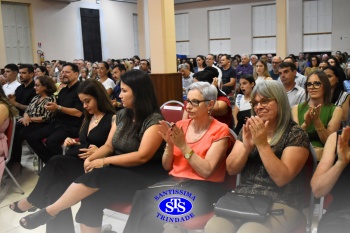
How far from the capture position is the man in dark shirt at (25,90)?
15.9ft

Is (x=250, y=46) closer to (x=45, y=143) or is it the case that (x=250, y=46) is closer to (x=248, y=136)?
(x=45, y=143)

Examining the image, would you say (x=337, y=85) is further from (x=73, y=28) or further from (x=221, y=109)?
(x=73, y=28)

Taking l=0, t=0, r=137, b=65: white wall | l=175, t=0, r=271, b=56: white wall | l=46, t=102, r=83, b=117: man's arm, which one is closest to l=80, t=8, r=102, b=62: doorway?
l=0, t=0, r=137, b=65: white wall

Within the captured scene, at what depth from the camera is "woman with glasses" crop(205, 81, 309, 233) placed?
5.71ft

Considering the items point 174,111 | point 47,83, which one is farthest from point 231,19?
point 174,111

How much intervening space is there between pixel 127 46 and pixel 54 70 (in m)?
6.54

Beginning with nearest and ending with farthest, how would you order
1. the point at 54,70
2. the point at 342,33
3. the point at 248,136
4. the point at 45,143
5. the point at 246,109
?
1. the point at 248,136
2. the point at 246,109
3. the point at 45,143
4. the point at 54,70
5. the point at 342,33

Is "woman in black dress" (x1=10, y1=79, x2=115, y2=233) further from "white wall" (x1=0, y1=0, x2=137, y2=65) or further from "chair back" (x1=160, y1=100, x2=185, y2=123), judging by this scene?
"white wall" (x1=0, y1=0, x2=137, y2=65)

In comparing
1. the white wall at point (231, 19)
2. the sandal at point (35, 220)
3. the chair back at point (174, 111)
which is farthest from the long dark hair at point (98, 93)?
the white wall at point (231, 19)

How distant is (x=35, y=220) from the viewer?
2260 mm

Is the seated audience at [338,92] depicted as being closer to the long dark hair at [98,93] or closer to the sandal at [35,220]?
the long dark hair at [98,93]

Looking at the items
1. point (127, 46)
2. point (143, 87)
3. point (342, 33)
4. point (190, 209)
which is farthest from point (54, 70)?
point (342, 33)

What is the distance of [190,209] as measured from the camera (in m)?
1.98

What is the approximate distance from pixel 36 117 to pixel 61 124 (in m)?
0.35
